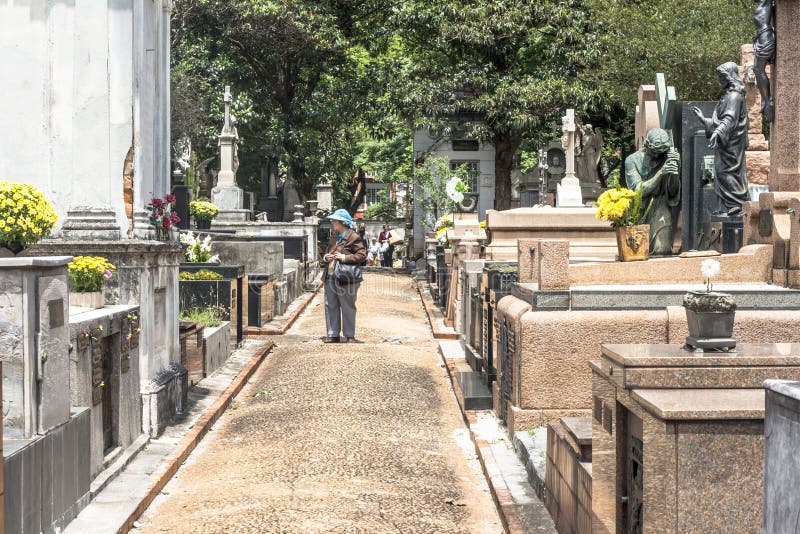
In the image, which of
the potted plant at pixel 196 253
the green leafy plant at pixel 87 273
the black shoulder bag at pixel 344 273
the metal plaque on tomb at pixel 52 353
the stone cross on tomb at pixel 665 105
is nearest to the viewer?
the metal plaque on tomb at pixel 52 353

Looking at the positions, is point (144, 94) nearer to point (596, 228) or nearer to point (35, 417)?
point (35, 417)

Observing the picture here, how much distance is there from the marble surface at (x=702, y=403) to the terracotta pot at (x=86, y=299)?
5.12 meters

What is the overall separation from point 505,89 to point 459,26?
96.4 inches

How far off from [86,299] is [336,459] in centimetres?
230

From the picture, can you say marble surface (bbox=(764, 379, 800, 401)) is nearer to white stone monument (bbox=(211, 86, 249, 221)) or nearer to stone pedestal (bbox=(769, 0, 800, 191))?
stone pedestal (bbox=(769, 0, 800, 191))

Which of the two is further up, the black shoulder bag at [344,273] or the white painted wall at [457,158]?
the white painted wall at [457,158]

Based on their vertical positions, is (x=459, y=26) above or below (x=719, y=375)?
above

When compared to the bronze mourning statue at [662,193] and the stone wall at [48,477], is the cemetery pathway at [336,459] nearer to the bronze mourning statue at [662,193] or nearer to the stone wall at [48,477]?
the stone wall at [48,477]

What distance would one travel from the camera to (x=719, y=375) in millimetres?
4738

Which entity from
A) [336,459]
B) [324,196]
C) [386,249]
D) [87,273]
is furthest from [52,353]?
[324,196]

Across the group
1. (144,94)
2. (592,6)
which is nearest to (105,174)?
(144,94)

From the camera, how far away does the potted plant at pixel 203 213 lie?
29172 mm

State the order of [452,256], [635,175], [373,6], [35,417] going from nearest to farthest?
[35,417], [635,175], [452,256], [373,6]

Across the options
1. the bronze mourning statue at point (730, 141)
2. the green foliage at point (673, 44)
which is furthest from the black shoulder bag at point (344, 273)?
the green foliage at point (673, 44)
